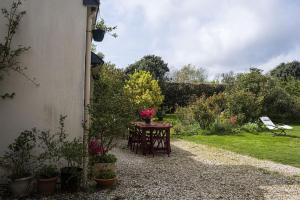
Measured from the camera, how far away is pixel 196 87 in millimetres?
25969

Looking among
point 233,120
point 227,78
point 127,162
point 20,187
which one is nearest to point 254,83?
point 233,120

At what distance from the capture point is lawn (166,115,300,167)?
10.5 metres

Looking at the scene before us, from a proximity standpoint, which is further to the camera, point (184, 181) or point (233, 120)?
point (233, 120)

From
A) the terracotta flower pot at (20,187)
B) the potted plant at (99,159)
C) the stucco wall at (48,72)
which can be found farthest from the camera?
the potted plant at (99,159)

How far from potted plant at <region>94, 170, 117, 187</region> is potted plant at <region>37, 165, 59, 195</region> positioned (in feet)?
2.80

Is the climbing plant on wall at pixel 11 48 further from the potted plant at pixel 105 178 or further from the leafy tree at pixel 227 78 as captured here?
the leafy tree at pixel 227 78

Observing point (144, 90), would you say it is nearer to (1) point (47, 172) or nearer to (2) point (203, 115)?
(2) point (203, 115)

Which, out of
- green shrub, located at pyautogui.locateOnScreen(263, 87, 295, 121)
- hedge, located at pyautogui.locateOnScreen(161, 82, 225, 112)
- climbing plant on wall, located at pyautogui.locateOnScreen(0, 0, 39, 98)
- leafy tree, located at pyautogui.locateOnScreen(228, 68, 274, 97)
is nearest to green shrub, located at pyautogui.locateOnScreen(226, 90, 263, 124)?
leafy tree, located at pyautogui.locateOnScreen(228, 68, 274, 97)

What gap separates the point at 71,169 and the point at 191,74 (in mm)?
39296

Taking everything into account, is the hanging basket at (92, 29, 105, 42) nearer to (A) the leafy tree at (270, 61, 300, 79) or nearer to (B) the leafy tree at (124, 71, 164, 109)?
(B) the leafy tree at (124, 71, 164, 109)

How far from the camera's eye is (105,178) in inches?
261

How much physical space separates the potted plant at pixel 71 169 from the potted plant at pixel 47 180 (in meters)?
0.16

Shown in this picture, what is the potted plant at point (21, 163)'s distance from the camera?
19.0ft

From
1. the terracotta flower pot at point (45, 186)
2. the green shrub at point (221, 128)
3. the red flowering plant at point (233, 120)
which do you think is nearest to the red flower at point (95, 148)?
the terracotta flower pot at point (45, 186)
